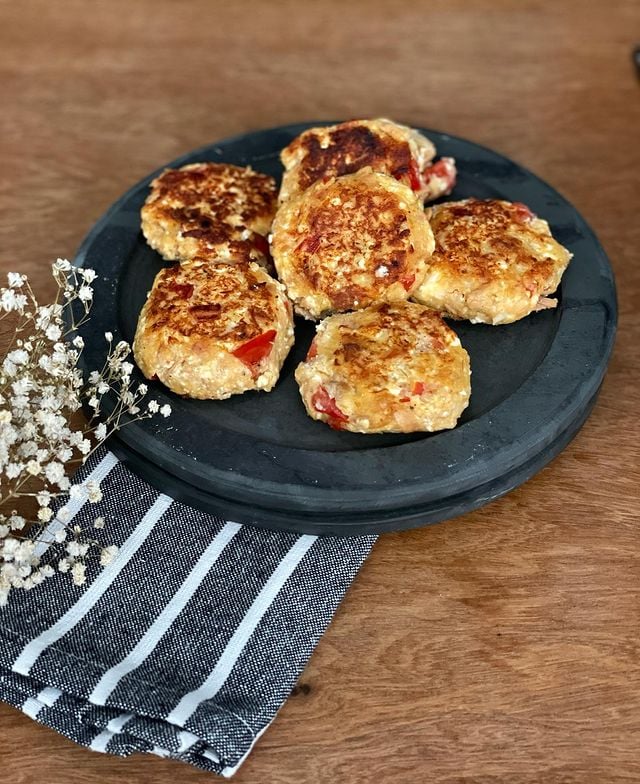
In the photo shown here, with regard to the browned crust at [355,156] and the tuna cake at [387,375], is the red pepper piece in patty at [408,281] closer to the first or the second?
the tuna cake at [387,375]

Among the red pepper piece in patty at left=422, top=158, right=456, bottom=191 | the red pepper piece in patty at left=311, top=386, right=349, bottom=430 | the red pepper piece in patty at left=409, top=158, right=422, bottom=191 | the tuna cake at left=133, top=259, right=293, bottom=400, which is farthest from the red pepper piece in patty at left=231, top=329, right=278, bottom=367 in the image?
the red pepper piece in patty at left=422, top=158, right=456, bottom=191

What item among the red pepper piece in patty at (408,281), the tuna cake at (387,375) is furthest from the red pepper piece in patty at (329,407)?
the red pepper piece in patty at (408,281)

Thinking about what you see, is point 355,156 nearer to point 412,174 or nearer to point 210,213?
point 412,174

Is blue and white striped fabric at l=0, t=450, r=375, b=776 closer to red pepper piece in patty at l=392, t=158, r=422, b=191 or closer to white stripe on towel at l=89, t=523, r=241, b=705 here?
white stripe on towel at l=89, t=523, r=241, b=705

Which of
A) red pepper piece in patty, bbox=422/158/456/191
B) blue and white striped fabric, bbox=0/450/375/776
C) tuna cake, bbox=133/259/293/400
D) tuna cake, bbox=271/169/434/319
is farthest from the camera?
red pepper piece in patty, bbox=422/158/456/191

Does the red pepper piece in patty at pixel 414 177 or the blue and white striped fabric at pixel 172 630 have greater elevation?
the red pepper piece in patty at pixel 414 177

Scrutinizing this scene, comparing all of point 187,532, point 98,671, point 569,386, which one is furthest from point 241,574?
point 569,386
